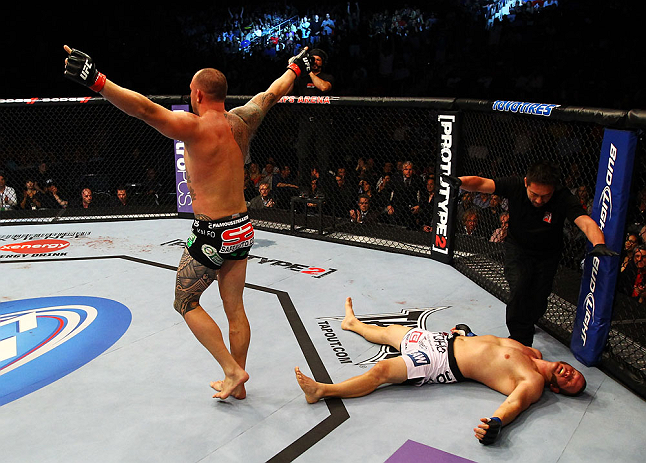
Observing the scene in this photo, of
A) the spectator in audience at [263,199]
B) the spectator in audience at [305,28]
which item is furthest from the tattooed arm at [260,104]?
the spectator in audience at [305,28]

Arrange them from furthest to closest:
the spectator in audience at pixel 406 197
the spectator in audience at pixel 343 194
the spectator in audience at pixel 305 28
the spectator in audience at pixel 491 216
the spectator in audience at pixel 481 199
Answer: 1. the spectator in audience at pixel 305 28
2. the spectator in audience at pixel 343 194
3. the spectator in audience at pixel 406 197
4. the spectator in audience at pixel 481 199
5. the spectator in audience at pixel 491 216

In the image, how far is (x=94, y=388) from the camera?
8.53ft

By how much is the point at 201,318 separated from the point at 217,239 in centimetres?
36

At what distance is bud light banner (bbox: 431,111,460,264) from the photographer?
425 cm

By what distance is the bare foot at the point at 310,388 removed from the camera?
2379 millimetres

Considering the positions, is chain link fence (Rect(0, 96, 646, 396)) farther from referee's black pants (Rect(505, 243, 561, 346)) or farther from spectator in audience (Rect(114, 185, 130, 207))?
referee's black pants (Rect(505, 243, 561, 346))

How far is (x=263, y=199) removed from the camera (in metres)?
6.24

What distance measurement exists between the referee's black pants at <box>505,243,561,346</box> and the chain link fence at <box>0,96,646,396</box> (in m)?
0.33

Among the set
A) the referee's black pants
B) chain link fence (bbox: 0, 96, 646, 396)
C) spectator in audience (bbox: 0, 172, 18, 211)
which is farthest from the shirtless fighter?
spectator in audience (bbox: 0, 172, 18, 211)

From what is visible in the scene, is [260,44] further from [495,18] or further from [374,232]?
[374,232]

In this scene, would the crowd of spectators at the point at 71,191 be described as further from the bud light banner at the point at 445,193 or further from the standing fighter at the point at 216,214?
the standing fighter at the point at 216,214

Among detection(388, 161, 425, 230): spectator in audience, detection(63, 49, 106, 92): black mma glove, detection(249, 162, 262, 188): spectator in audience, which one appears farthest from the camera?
detection(249, 162, 262, 188): spectator in audience

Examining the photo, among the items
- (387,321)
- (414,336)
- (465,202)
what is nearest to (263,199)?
(465,202)

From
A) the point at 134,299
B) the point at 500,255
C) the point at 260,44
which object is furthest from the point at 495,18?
the point at 134,299
